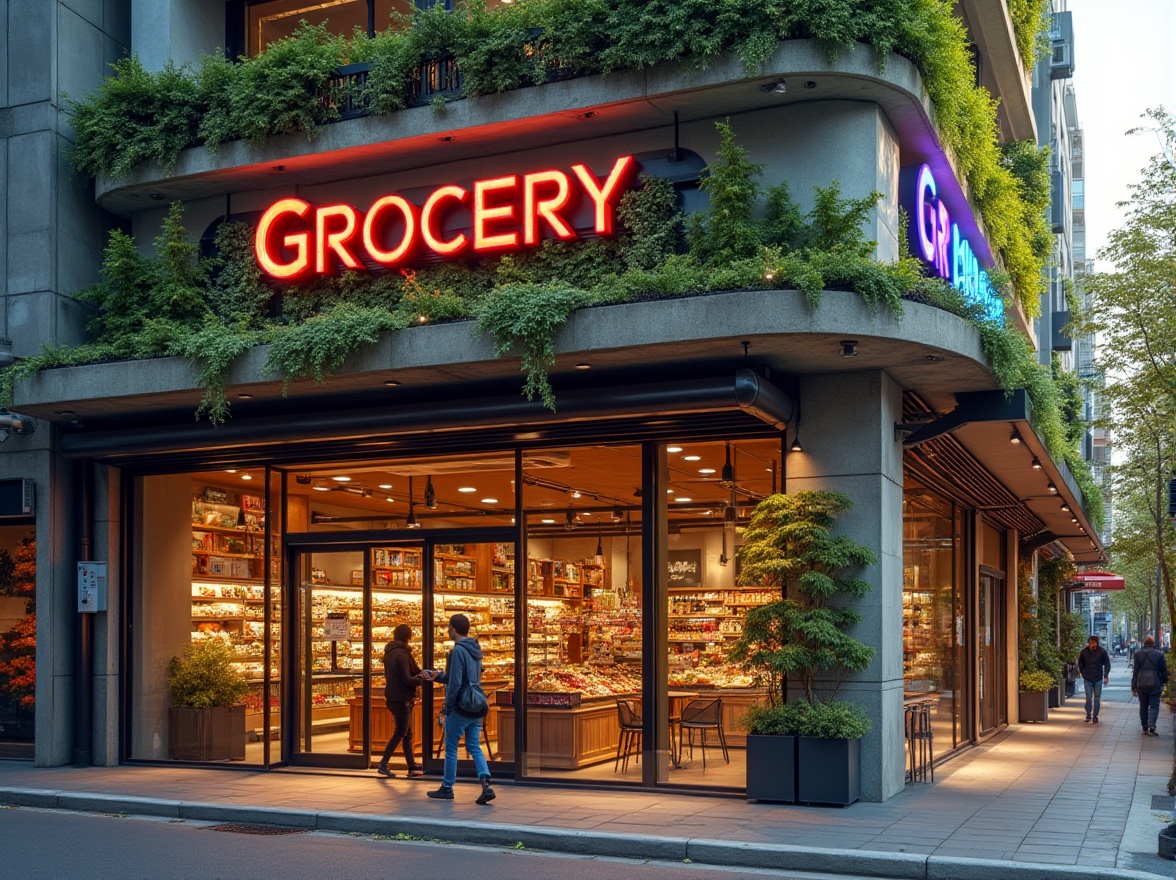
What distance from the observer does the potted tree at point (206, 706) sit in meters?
17.0

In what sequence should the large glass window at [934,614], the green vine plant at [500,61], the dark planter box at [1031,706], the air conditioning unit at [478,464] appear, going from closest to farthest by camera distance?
the green vine plant at [500,61], the air conditioning unit at [478,464], the large glass window at [934,614], the dark planter box at [1031,706]

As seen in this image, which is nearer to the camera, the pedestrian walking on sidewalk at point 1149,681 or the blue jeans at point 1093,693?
the pedestrian walking on sidewalk at point 1149,681

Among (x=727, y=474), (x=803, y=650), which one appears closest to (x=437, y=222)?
(x=727, y=474)

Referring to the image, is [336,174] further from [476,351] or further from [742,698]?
[742,698]

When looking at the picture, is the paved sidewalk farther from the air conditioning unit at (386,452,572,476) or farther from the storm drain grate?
the air conditioning unit at (386,452,572,476)

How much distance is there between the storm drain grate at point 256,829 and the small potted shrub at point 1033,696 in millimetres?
19775

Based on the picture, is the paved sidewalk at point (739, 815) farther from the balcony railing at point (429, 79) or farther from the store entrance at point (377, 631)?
the balcony railing at point (429, 79)

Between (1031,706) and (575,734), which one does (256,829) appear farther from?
(1031,706)

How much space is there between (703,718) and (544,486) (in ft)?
10.3

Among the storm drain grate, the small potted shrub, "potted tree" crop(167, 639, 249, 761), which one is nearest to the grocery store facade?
"potted tree" crop(167, 639, 249, 761)

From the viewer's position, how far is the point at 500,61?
14.6 m

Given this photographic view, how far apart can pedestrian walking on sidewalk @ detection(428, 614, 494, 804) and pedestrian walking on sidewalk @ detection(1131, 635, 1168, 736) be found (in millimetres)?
15132

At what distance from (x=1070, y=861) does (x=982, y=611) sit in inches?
566

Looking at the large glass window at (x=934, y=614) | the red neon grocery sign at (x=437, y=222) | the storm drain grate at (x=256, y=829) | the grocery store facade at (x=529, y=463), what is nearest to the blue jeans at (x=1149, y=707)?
the large glass window at (x=934, y=614)
